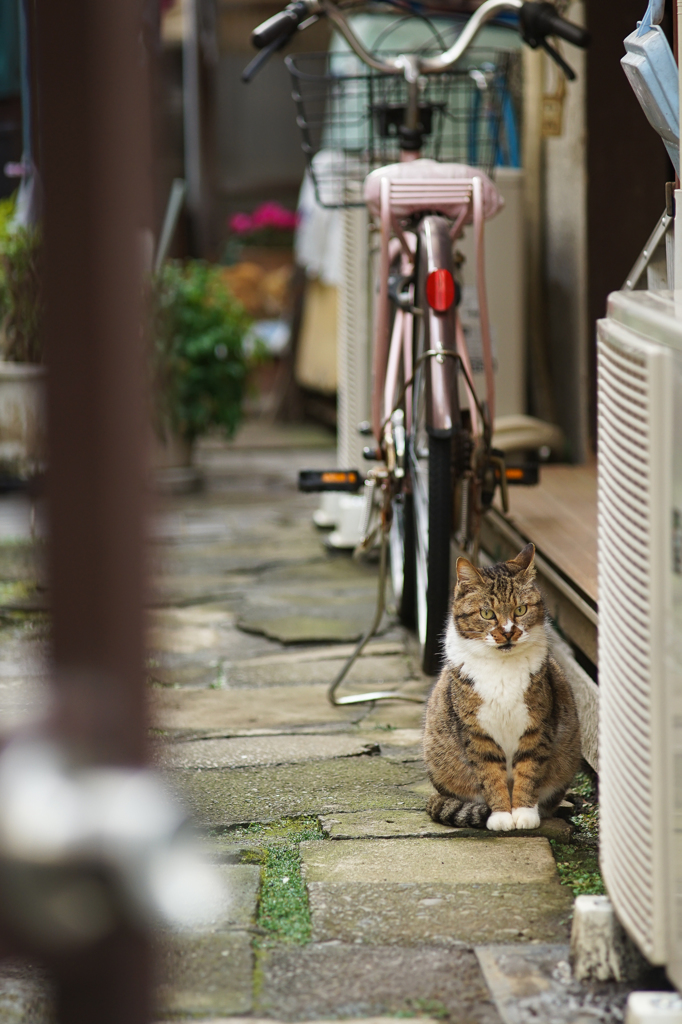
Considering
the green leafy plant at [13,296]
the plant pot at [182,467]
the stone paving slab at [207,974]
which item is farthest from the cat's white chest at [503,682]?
the plant pot at [182,467]

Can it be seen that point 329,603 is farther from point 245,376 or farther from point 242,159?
point 242,159

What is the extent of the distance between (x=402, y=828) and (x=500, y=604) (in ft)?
1.52

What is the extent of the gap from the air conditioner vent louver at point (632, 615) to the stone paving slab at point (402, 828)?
1.65 ft

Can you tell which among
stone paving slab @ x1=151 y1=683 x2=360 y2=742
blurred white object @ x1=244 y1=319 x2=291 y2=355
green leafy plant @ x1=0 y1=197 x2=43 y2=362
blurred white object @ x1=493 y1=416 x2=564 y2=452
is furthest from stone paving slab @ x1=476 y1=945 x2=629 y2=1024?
blurred white object @ x1=244 y1=319 x2=291 y2=355

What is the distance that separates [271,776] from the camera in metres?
2.46

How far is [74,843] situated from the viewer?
0.57m

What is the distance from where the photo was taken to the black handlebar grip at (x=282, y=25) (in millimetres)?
3273

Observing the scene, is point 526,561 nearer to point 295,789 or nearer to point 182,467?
point 295,789

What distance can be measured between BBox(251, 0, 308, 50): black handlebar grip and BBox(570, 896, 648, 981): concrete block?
2.60 m

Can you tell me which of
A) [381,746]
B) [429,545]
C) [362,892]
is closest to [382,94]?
[429,545]

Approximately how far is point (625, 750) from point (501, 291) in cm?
306

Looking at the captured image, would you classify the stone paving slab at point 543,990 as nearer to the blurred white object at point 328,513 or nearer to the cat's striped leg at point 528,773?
the cat's striped leg at point 528,773

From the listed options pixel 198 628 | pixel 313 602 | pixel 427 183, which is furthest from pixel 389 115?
pixel 198 628

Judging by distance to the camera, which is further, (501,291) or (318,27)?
(318,27)
